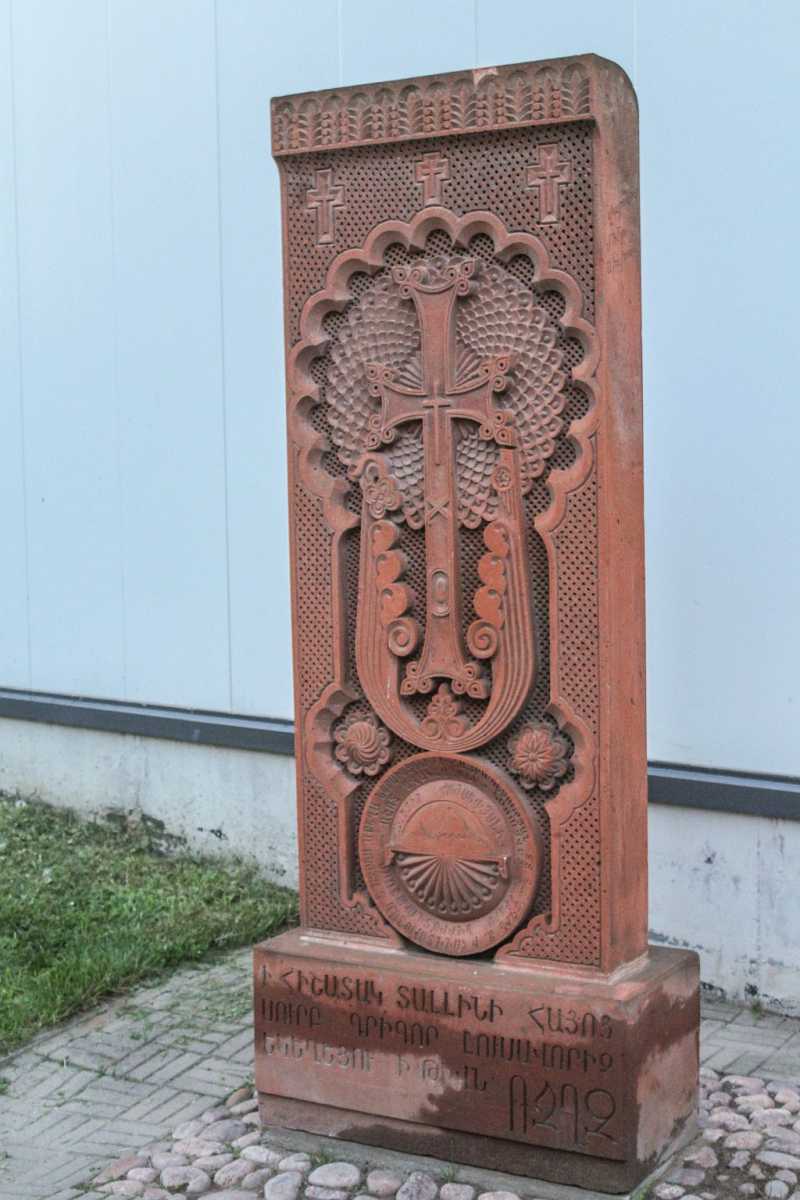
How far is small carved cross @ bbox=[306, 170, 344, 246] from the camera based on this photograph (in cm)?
418

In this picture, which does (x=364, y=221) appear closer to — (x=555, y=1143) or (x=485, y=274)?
(x=485, y=274)

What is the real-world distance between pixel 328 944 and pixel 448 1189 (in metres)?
0.71

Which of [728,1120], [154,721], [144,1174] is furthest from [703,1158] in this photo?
[154,721]

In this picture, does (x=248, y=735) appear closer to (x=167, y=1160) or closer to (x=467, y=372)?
(x=167, y=1160)

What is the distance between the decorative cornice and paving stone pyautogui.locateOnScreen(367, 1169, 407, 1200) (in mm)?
2644

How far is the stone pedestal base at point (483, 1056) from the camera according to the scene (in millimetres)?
3828

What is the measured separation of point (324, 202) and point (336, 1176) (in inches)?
99.5

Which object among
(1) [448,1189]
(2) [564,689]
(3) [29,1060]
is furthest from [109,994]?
(2) [564,689]

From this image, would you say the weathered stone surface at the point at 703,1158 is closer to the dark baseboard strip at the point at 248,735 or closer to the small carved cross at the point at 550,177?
the dark baseboard strip at the point at 248,735

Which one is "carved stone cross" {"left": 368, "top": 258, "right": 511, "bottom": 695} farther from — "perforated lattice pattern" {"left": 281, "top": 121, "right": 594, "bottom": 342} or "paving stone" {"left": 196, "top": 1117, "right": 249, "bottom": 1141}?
"paving stone" {"left": 196, "top": 1117, "right": 249, "bottom": 1141}

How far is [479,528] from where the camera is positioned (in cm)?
406

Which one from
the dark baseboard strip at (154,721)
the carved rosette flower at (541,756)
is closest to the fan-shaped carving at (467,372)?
the carved rosette flower at (541,756)

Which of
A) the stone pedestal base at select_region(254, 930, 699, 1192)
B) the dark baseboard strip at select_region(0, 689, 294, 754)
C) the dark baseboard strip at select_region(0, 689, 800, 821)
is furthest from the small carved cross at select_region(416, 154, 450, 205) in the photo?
the dark baseboard strip at select_region(0, 689, 294, 754)

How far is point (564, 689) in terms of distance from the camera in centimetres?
394
